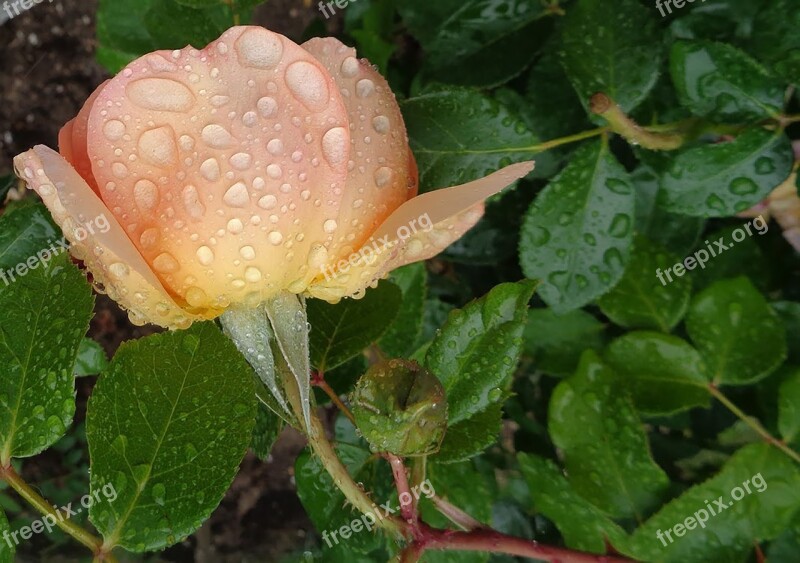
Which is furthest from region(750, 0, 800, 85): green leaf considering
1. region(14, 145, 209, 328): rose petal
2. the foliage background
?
region(14, 145, 209, 328): rose petal

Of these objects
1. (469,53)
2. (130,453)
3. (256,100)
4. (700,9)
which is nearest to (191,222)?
(256,100)

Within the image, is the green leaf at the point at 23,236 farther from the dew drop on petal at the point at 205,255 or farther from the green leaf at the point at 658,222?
the green leaf at the point at 658,222

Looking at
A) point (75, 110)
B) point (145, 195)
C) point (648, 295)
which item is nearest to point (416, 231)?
point (145, 195)

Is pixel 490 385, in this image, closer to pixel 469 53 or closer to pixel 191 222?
pixel 191 222

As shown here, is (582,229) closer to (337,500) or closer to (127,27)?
(337,500)

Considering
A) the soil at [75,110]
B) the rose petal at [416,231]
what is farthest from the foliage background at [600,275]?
the soil at [75,110]

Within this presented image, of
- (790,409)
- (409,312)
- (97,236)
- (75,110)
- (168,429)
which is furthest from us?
(75,110)
